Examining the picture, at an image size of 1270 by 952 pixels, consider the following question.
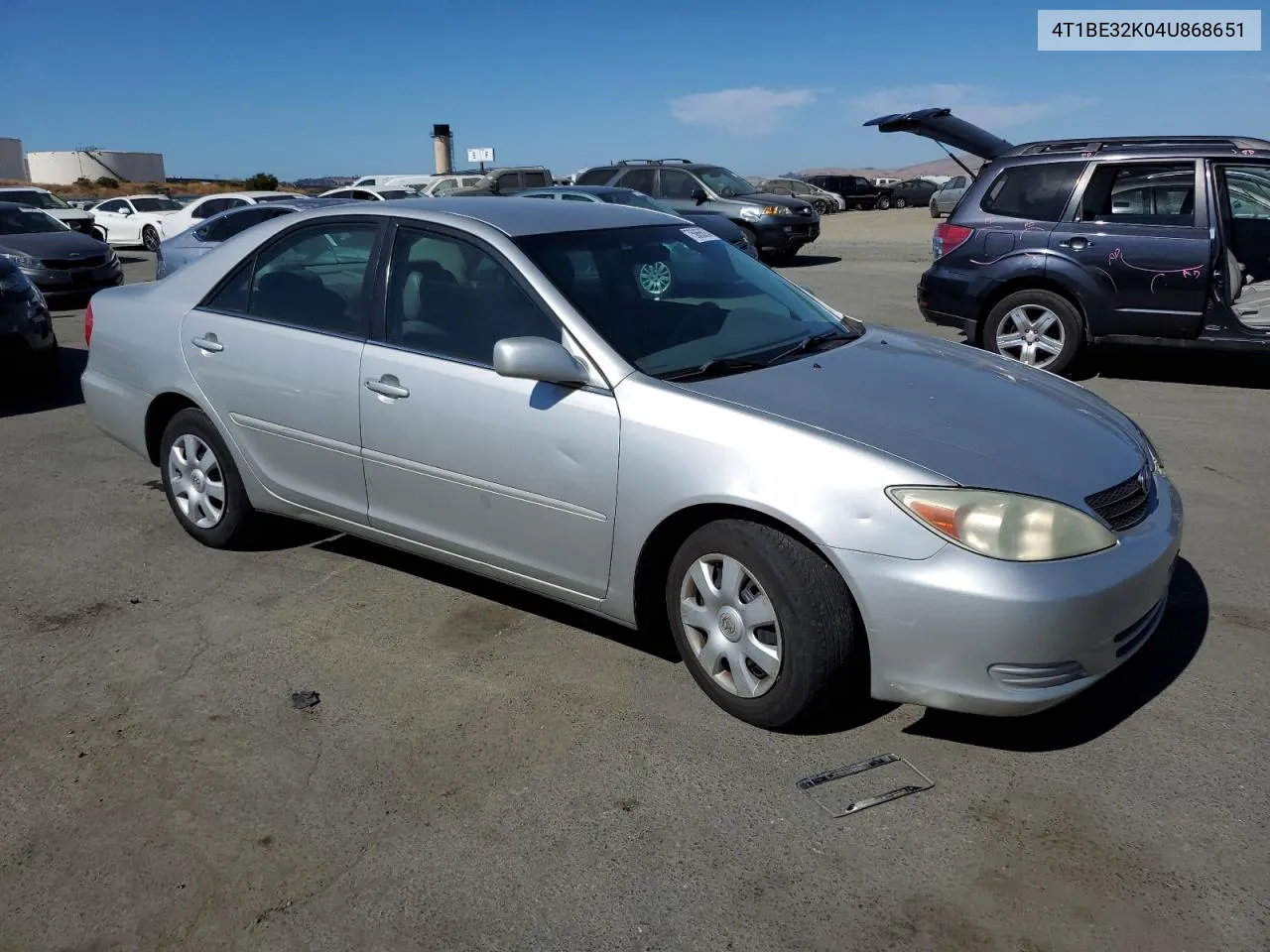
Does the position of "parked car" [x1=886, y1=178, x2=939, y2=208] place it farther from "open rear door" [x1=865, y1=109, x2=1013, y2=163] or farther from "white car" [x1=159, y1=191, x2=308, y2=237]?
"open rear door" [x1=865, y1=109, x2=1013, y2=163]

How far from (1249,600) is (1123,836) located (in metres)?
1.93

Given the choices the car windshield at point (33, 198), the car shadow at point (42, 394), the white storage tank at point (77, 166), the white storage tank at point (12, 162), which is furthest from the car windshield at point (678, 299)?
the white storage tank at point (12, 162)

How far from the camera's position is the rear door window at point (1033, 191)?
8203 mm

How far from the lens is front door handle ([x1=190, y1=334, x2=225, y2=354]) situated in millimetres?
4594

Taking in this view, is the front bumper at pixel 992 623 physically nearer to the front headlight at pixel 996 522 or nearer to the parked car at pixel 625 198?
the front headlight at pixel 996 522

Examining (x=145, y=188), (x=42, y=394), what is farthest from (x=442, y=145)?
(x=42, y=394)

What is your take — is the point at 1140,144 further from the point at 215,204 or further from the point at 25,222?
the point at 215,204

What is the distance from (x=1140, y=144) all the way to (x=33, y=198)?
24.1 meters

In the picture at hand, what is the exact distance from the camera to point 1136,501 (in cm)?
331

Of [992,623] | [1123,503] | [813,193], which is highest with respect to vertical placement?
[813,193]

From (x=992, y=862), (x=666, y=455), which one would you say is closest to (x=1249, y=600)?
(x=992, y=862)

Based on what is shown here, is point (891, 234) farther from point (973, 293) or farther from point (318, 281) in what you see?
point (318, 281)

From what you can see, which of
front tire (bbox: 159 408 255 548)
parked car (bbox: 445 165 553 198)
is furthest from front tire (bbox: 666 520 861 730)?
parked car (bbox: 445 165 553 198)

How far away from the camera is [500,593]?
4461 millimetres
